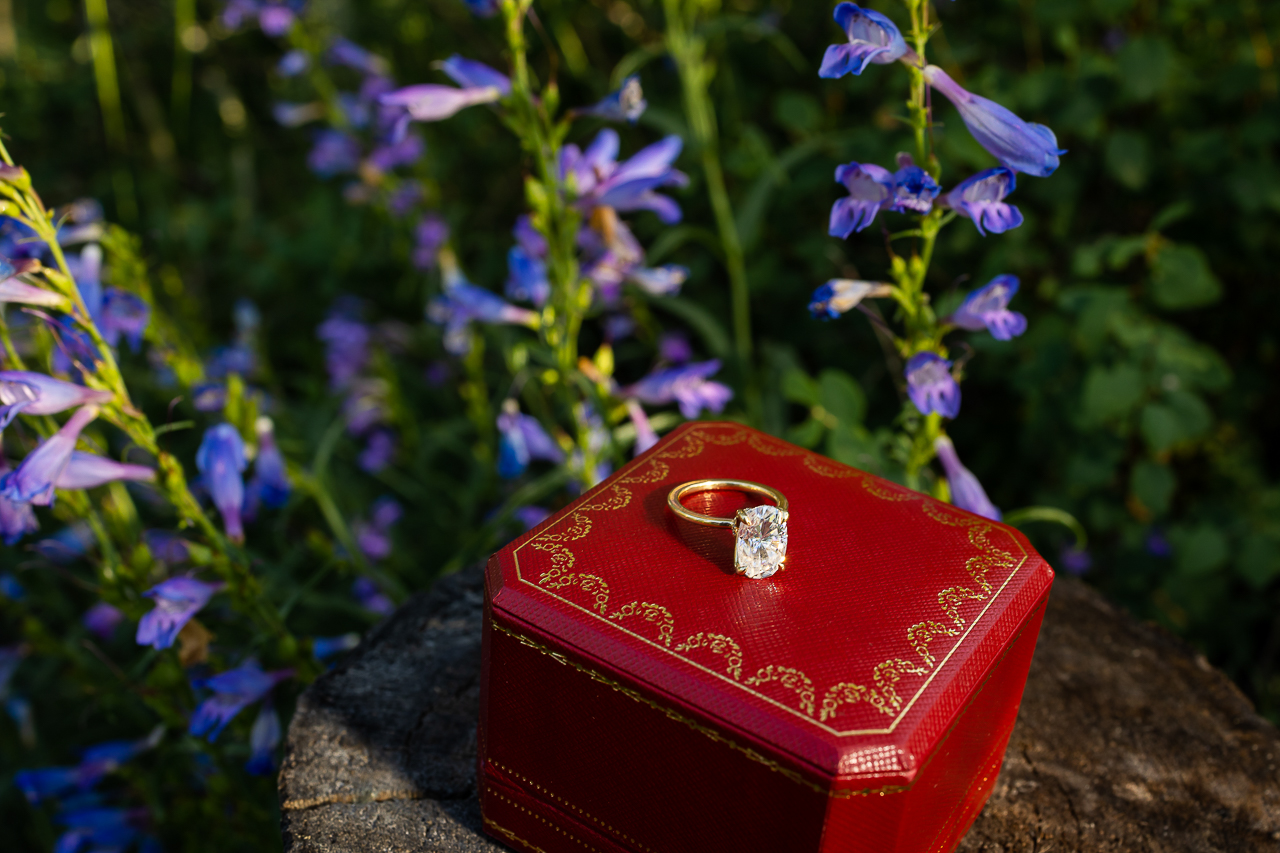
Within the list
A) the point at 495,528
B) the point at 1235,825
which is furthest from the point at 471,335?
the point at 1235,825

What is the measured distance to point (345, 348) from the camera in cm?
293

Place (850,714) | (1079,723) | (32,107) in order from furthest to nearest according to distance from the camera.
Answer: (32,107) < (1079,723) < (850,714)

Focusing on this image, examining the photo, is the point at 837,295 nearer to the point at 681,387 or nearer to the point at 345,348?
the point at 681,387

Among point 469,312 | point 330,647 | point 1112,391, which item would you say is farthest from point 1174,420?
point 330,647

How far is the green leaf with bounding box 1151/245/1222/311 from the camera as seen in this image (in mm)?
2033

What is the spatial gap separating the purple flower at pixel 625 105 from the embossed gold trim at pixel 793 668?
0.61m

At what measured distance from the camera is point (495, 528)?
6.09 ft

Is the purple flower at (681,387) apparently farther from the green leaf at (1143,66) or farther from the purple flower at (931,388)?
the green leaf at (1143,66)

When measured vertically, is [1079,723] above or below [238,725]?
above

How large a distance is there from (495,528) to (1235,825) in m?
1.32

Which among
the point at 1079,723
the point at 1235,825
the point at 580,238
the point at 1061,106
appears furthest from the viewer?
the point at 580,238

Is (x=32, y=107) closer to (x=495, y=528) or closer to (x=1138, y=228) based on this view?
(x=495, y=528)

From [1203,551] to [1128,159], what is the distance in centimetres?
100

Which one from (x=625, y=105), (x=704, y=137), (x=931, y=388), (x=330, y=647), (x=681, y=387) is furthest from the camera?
(x=704, y=137)
